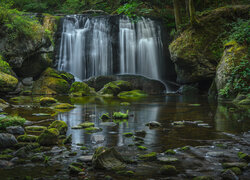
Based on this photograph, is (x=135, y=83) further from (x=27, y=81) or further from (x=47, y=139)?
(x=47, y=139)

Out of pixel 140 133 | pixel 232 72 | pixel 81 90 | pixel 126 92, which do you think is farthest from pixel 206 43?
pixel 140 133

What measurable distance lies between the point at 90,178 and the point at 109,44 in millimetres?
22344

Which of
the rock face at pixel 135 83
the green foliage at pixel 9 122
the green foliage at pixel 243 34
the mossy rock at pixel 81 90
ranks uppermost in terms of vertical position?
the green foliage at pixel 243 34

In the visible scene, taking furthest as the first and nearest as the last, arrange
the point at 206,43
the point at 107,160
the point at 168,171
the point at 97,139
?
the point at 206,43, the point at 97,139, the point at 107,160, the point at 168,171

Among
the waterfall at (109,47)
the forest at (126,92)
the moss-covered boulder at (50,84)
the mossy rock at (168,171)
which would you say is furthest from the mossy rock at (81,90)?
the mossy rock at (168,171)

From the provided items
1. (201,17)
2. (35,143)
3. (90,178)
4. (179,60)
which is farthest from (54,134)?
(201,17)

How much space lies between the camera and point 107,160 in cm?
331

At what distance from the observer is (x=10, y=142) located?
4.12 meters

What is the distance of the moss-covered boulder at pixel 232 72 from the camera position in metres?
11.9

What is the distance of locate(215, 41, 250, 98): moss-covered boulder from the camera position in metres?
11.9

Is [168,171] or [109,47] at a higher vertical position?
[109,47]

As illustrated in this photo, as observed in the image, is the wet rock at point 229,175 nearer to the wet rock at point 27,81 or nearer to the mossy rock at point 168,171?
the mossy rock at point 168,171

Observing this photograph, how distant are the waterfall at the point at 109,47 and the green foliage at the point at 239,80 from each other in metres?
11.3

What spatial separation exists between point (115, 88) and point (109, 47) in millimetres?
6674
